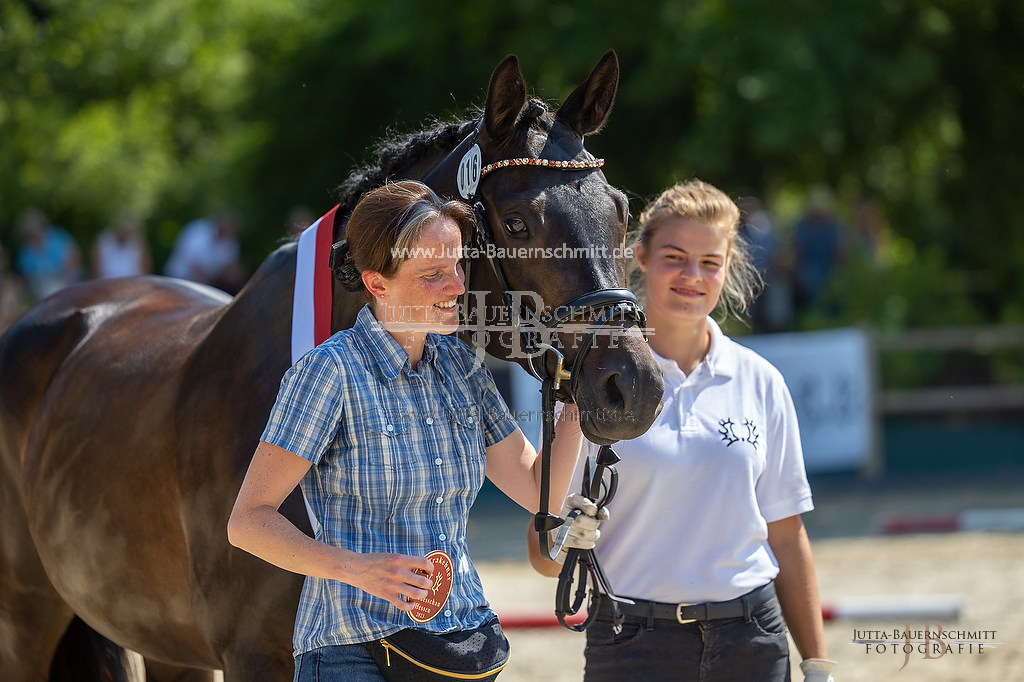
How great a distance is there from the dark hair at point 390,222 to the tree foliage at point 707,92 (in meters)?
7.12

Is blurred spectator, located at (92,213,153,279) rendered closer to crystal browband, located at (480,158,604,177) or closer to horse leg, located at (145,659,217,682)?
horse leg, located at (145,659,217,682)

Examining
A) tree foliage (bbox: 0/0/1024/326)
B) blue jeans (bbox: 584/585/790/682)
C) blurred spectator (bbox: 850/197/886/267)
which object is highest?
tree foliage (bbox: 0/0/1024/326)

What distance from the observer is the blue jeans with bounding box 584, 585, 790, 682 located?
270 centimetres

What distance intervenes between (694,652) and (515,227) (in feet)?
3.79

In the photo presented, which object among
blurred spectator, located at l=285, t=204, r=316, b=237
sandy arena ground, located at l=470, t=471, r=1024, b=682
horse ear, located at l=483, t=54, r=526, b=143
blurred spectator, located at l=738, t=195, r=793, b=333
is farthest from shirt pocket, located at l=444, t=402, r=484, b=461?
blurred spectator, located at l=738, t=195, r=793, b=333

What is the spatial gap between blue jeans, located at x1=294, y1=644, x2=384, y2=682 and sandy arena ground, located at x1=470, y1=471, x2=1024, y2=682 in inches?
100

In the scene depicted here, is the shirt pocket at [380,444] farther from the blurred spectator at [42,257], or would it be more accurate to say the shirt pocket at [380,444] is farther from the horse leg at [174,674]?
the blurred spectator at [42,257]

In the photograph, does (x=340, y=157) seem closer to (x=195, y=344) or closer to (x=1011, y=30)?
(x=1011, y=30)

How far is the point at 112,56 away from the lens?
65.4 feet

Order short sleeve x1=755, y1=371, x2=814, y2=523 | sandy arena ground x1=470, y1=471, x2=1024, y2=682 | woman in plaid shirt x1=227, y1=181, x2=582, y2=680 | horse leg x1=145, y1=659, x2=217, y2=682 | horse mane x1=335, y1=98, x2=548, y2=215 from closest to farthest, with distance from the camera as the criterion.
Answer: woman in plaid shirt x1=227, y1=181, x2=582, y2=680 < horse mane x1=335, y1=98, x2=548, y2=215 < short sleeve x1=755, y1=371, x2=814, y2=523 < horse leg x1=145, y1=659, x2=217, y2=682 < sandy arena ground x1=470, y1=471, x2=1024, y2=682

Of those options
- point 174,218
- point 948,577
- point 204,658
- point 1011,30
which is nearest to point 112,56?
point 174,218

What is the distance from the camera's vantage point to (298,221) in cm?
906

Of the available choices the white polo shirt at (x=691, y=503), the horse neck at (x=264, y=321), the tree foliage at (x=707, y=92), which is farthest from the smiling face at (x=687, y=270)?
the tree foliage at (x=707, y=92)

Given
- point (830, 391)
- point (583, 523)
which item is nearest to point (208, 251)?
point (830, 391)
